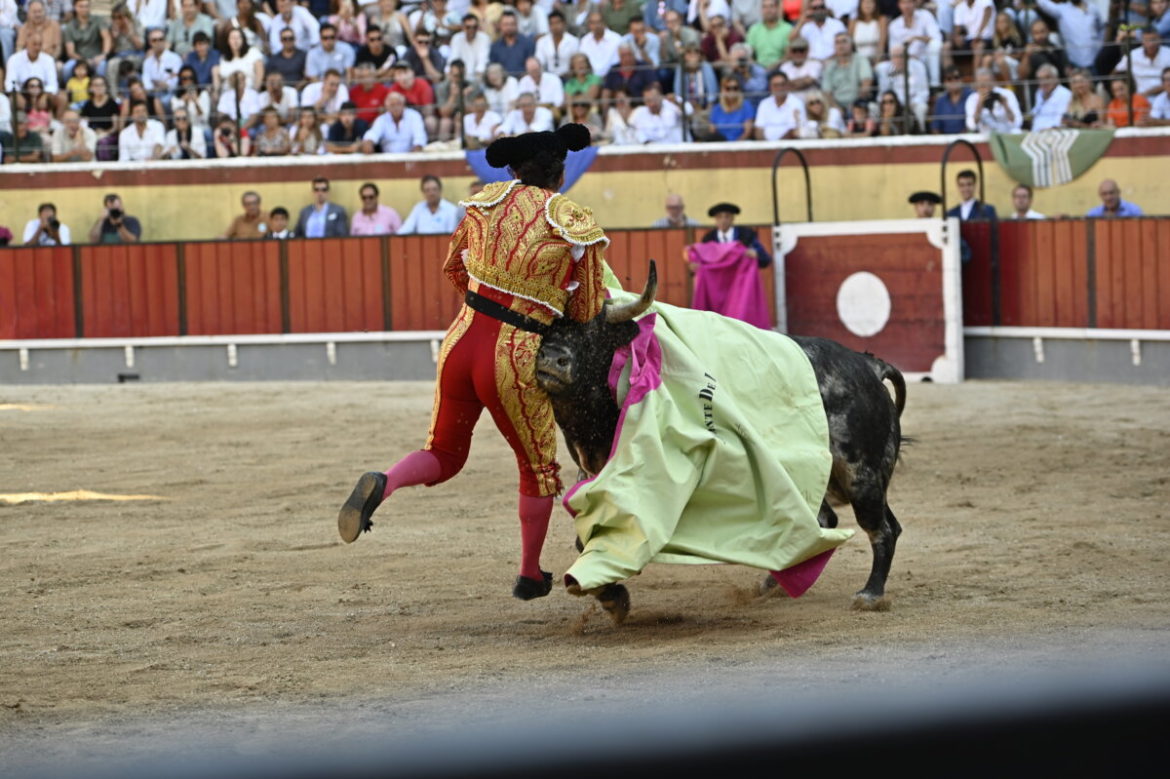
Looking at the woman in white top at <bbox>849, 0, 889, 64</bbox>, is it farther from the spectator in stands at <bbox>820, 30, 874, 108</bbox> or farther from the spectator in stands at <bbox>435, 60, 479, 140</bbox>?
the spectator in stands at <bbox>435, 60, 479, 140</bbox>

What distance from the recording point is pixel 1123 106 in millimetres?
12445

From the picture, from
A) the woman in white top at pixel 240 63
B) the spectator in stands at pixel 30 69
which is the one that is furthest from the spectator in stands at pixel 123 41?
the woman in white top at pixel 240 63

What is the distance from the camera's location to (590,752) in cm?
101

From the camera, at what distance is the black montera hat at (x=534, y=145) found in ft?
14.2

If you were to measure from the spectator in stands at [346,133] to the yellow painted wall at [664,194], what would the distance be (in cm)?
18

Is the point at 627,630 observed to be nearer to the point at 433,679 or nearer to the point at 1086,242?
the point at 433,679

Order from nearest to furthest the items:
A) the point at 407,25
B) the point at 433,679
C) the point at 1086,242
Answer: the point at 433,679, the point at 1086,242, the point at 407,25

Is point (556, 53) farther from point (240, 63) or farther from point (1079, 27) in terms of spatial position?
point (1079, 27)

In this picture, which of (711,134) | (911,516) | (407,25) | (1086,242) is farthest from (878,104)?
A: (911,516)

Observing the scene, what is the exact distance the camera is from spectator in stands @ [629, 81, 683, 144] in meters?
13.5

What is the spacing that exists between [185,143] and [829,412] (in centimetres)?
1068

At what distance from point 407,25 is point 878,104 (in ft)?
13.4

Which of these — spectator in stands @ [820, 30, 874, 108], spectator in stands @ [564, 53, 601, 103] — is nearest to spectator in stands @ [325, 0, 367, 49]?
spectator in stands @ [564, 53, 601, 103]

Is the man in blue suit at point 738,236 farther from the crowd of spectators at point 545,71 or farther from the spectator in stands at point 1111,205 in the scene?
the spectator in stands at point 1111,205
